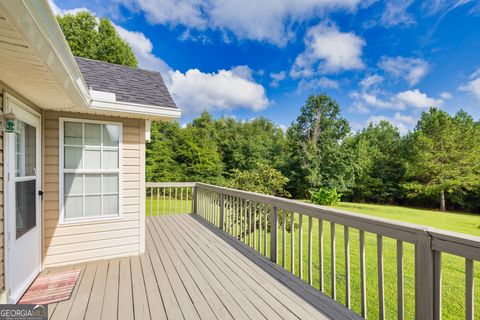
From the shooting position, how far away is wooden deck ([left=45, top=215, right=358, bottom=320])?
2.15 m

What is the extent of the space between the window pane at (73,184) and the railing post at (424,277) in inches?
153

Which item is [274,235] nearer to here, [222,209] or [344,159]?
→ [222,209]

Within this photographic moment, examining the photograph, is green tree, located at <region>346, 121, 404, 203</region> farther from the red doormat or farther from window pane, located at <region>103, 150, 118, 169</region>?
the red doormat

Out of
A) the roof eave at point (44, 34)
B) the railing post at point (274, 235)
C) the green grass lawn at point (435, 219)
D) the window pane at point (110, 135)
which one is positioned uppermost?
the roof eave at point (44, 34)

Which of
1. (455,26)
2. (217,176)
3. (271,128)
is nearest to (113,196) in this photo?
(217,176)

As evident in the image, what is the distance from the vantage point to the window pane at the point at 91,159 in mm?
3365

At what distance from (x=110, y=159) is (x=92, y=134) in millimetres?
429

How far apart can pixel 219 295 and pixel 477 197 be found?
2397 centimetres

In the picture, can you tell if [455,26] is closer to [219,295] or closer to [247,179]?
[247,179]

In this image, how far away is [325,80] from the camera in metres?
22.1

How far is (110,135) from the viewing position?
3500 mm

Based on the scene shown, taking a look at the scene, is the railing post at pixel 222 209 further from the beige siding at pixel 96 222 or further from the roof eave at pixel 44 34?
the roof eave at pixel 44 34

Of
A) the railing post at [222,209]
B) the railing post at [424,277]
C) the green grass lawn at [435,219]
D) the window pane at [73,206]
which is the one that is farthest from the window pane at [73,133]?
the green grass lawn at [435,219]

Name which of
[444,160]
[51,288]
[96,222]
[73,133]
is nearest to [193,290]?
[51,288]
